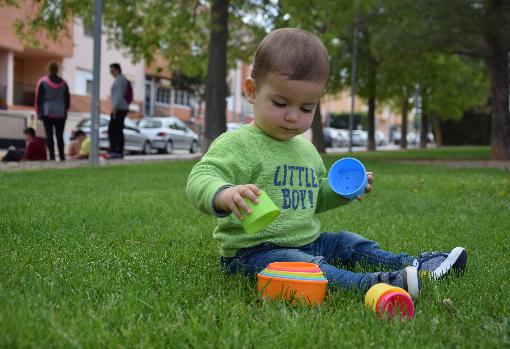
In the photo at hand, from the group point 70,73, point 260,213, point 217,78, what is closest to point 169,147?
point 217,78

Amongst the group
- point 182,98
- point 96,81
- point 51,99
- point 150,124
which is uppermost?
point 182,98

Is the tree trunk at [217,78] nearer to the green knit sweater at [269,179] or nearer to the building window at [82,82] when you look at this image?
the green knit sweater at [269,179]

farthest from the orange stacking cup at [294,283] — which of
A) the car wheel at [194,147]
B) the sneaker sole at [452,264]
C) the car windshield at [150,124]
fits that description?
the car wheel at [194,147]

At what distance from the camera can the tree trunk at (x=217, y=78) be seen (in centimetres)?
1374

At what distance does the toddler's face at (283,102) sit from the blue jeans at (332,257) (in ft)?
1.68

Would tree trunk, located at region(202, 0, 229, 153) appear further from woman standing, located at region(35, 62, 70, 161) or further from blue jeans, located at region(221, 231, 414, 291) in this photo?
blue jeans, located at region(221, 231, 414, 291)

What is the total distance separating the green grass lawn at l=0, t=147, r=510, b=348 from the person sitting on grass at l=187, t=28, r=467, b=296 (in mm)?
118

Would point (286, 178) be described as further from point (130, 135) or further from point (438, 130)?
point (438, 130)

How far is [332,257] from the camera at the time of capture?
299cm

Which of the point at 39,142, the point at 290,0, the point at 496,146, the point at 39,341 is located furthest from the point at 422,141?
the point at 39,341

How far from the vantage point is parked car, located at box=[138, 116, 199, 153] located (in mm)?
21766

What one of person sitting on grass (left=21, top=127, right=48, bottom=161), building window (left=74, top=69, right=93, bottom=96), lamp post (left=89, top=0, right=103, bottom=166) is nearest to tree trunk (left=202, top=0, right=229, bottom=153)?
lamp post (left=89, top=0, right=103, bottom=166)

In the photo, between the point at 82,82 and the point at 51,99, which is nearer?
the point at 51,99

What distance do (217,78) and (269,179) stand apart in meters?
11.7
